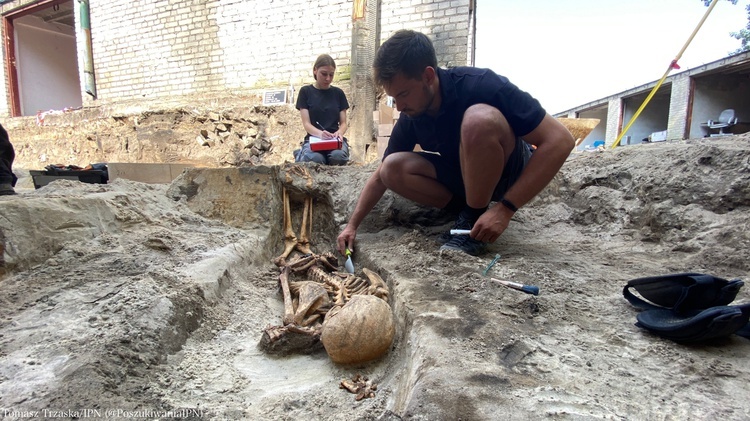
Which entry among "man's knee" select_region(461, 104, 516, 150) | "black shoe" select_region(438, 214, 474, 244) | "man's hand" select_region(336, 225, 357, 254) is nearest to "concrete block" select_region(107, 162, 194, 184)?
"man's hand" select_region(336, 225, 357, 254)

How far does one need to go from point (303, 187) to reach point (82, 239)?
1.54 meters

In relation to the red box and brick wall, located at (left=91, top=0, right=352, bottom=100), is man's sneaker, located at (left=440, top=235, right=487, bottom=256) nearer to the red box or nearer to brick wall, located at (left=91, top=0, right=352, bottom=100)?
the red box

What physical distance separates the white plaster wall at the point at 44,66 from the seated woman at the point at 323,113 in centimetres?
1294

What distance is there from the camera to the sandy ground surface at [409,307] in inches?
36.9

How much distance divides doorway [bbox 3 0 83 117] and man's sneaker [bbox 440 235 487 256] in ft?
43.9

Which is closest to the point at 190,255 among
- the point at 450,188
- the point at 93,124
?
the point at 450,188

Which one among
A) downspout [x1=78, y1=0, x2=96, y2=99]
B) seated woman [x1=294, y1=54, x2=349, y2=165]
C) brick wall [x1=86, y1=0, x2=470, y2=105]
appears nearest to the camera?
seated woman [x1=294, y1=54, x2=349, y2=165]

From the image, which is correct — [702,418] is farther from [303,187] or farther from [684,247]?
[303,187]

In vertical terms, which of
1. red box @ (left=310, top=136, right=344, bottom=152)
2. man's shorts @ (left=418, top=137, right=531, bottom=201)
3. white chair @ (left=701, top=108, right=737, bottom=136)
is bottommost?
man's shorts @ (left=418, top=137, right=531, bottom=201)

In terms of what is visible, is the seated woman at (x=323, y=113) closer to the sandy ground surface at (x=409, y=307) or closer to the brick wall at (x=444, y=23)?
the sandy ground surface at (x=409, y=307)

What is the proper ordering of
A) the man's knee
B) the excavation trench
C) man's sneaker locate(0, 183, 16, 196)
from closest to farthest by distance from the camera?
the excavation trench < the man's knee < man's sneaker locate(0, 183, 16, 196)

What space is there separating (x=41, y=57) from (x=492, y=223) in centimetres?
1697

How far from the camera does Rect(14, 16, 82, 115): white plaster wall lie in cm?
1193

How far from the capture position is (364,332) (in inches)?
55.1
